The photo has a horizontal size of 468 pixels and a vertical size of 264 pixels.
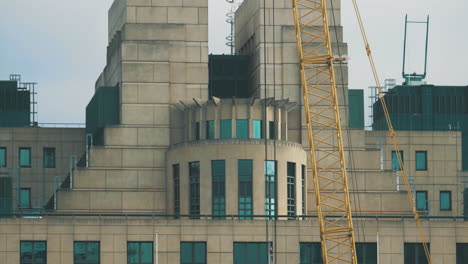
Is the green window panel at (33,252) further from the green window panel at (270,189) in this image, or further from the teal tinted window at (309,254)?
the teal tinted window at (309,254)

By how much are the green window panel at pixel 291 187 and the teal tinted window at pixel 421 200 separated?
3255 centimetres

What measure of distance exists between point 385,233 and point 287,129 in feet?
53.6

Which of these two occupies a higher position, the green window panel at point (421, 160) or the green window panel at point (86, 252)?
the green window panel at point (421, 160)

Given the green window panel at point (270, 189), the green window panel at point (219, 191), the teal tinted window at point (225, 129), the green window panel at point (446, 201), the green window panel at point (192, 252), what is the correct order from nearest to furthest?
the green window panel at point (192, 252) < the green window panel at point (219, 191) < the green window panel at point (270, 189) < the teal tinted window at point (225, 129) < the green window panel at point (446, 201)

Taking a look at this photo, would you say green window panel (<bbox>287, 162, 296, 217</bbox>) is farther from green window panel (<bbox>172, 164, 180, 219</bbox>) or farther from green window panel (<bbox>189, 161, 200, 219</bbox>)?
green window panel (<bbox>172, 164, 180, 219</bbox>)

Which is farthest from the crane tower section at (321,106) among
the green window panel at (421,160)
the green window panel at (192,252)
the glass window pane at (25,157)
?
the glass window pane at (25,157)

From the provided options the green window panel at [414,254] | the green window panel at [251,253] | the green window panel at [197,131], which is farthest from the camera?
the green window panel at [197,131]

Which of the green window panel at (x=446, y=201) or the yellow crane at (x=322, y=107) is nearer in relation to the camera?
the yellow crane at (x=322, y=107)

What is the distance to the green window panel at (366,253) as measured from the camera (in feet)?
521

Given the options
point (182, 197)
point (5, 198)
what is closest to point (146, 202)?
point (182, 197)

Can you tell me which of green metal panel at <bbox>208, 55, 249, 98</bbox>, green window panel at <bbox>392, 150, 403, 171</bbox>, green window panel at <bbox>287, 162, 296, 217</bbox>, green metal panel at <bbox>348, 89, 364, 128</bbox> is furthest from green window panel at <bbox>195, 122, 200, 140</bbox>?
green window panel at <bbox>392, 150, 403, 171</bbox>

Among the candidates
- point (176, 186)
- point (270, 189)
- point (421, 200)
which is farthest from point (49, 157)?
point (421, 200)

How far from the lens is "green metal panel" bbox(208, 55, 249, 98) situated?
176250mm

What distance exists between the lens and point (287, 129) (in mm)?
167625
